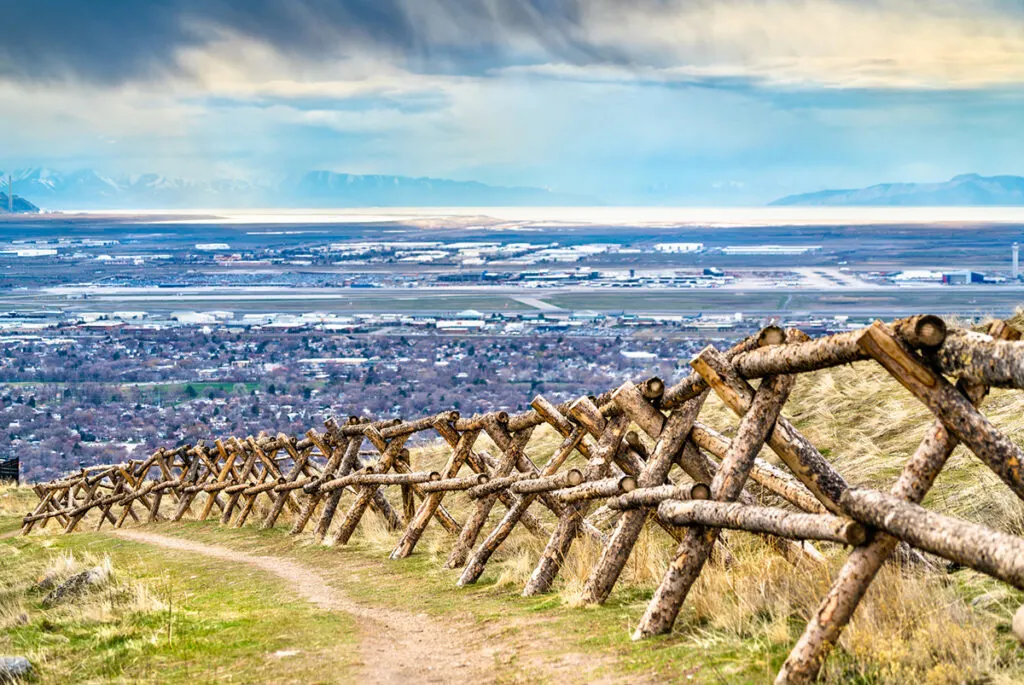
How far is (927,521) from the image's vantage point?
6.03m

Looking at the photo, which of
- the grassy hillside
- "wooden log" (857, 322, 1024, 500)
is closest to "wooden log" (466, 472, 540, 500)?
the grassy hillside

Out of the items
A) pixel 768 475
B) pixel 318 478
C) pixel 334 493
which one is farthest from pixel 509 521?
pixel 318 478

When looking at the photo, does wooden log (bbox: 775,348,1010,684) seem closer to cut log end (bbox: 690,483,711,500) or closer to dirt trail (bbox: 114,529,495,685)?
cut log end (bbox: 690,483,711,500)

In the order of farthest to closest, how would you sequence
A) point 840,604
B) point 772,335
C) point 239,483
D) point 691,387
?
point 239,483 → point 691,387 → point 772,335 → point 840,604

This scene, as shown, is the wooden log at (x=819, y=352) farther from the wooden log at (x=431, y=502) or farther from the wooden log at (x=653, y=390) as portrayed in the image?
the wooden log at (x=431, y=502)

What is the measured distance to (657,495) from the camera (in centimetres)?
840

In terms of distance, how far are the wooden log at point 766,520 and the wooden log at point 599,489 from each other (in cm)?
79

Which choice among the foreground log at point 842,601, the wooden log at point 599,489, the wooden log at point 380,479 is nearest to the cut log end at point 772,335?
the foreground log at point 842,601

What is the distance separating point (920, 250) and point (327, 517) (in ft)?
Answer: 604

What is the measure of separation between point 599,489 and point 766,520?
2.55 metres

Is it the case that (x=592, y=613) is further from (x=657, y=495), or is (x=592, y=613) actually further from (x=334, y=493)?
(x=334, y=493)

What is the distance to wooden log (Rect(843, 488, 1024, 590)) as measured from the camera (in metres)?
5.52

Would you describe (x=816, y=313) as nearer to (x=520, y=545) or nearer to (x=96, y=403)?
(x=96, y=403)

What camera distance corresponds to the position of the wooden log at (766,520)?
21.0 ft
